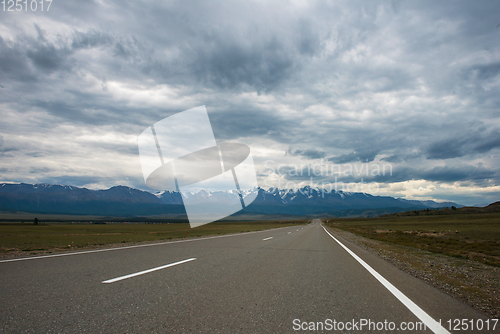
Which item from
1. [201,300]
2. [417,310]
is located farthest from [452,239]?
[201,300]

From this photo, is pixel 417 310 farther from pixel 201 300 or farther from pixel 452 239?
pixel 452 239

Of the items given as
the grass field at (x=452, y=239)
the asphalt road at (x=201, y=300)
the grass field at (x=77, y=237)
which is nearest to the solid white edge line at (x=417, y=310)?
the asphalt road at (x=201, y=300)

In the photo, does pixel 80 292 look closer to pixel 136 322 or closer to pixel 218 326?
pixel 136 322

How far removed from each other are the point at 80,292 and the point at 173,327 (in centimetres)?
254

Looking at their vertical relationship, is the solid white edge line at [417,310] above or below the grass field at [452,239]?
above

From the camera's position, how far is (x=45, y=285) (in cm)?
525

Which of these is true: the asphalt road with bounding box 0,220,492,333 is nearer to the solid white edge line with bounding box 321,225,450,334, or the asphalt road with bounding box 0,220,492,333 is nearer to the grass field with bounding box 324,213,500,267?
the solid white edge line with bounding box 321,225,450,334

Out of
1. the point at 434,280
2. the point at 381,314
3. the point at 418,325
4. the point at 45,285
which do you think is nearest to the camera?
the point at 418,325

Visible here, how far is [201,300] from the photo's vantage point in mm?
4660

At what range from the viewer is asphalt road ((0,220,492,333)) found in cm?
358

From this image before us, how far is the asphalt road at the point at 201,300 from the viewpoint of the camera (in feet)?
11.7

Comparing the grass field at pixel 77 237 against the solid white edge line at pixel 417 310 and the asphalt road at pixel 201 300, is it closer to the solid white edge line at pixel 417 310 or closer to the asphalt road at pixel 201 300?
the asphalt road at pixel 201 300

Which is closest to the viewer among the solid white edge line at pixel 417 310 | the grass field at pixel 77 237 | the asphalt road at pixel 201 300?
the asphalt road at pixel 201 300

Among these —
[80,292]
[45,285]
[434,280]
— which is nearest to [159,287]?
[80,292]
